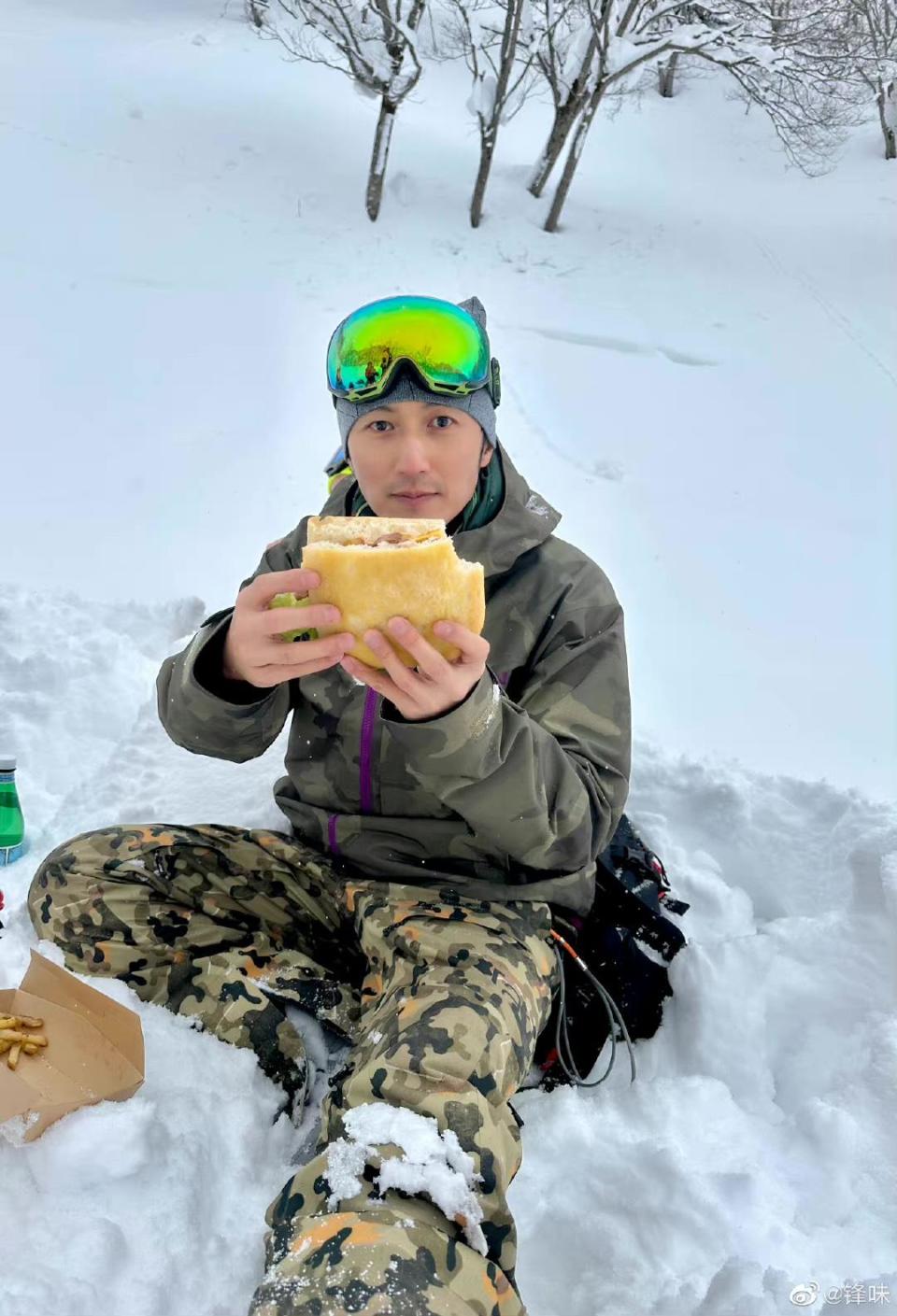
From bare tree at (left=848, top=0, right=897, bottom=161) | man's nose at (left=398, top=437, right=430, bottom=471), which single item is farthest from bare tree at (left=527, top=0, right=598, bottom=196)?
man's nose at (left=398, top=437, right=430, bottom=471)

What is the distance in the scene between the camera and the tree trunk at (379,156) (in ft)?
40.0

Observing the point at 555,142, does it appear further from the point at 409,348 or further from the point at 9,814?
the point at 9,814

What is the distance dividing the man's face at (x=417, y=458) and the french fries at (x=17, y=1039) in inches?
57.0

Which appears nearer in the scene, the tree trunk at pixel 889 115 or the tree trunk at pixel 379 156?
the tree trunk at pixel 379 156

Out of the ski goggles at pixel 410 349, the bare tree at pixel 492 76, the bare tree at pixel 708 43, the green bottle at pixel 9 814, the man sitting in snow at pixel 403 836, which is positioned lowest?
the green bottle at pixel 9 814

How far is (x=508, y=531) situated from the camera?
238 centimetres

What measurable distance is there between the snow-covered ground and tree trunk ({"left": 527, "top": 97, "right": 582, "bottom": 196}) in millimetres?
404

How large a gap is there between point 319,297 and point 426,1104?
9869mm

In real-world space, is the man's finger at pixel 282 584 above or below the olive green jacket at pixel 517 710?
above

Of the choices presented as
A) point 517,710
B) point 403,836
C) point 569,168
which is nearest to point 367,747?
point 403,836

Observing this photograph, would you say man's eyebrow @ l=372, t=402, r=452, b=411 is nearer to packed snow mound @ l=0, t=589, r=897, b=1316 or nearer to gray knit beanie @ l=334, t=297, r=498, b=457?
gray knit beanie @ l=334, t=297, r=498, b=457

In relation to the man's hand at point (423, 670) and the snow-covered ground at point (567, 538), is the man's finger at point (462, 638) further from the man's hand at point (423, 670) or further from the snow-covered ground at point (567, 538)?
the snow-covered ground at point (567, 538)

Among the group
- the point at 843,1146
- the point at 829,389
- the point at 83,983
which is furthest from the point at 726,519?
the point at 83,983

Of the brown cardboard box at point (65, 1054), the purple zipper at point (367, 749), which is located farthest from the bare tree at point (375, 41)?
the brown cardboard box at point (65, 1054)
